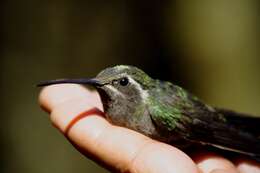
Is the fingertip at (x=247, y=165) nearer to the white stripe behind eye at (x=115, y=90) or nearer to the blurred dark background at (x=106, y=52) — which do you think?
the white stripe behind eye at (x=115, y=90)

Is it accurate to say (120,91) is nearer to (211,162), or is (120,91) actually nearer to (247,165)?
(211,162)

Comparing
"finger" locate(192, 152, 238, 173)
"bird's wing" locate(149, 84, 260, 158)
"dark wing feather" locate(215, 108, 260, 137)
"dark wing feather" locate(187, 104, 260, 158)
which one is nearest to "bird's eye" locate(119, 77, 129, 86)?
"bird's wing" locate(149, 84, 260, 158)

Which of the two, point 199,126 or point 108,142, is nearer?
point 108,142

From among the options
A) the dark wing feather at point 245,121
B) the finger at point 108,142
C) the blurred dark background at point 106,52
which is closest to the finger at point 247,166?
the dark wing feather at point 245,121

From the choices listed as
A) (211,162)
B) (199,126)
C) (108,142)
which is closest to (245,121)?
(199,126)

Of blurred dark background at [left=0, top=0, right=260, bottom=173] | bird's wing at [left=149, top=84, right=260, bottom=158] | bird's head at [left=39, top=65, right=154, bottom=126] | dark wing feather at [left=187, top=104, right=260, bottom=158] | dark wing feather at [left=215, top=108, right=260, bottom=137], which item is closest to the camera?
bird's head at [left=39, top=65, right=154, bottom=126]

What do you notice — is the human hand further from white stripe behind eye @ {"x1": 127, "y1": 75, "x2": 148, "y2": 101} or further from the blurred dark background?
the blurred dark background

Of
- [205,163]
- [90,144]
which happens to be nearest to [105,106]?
[90,144]
